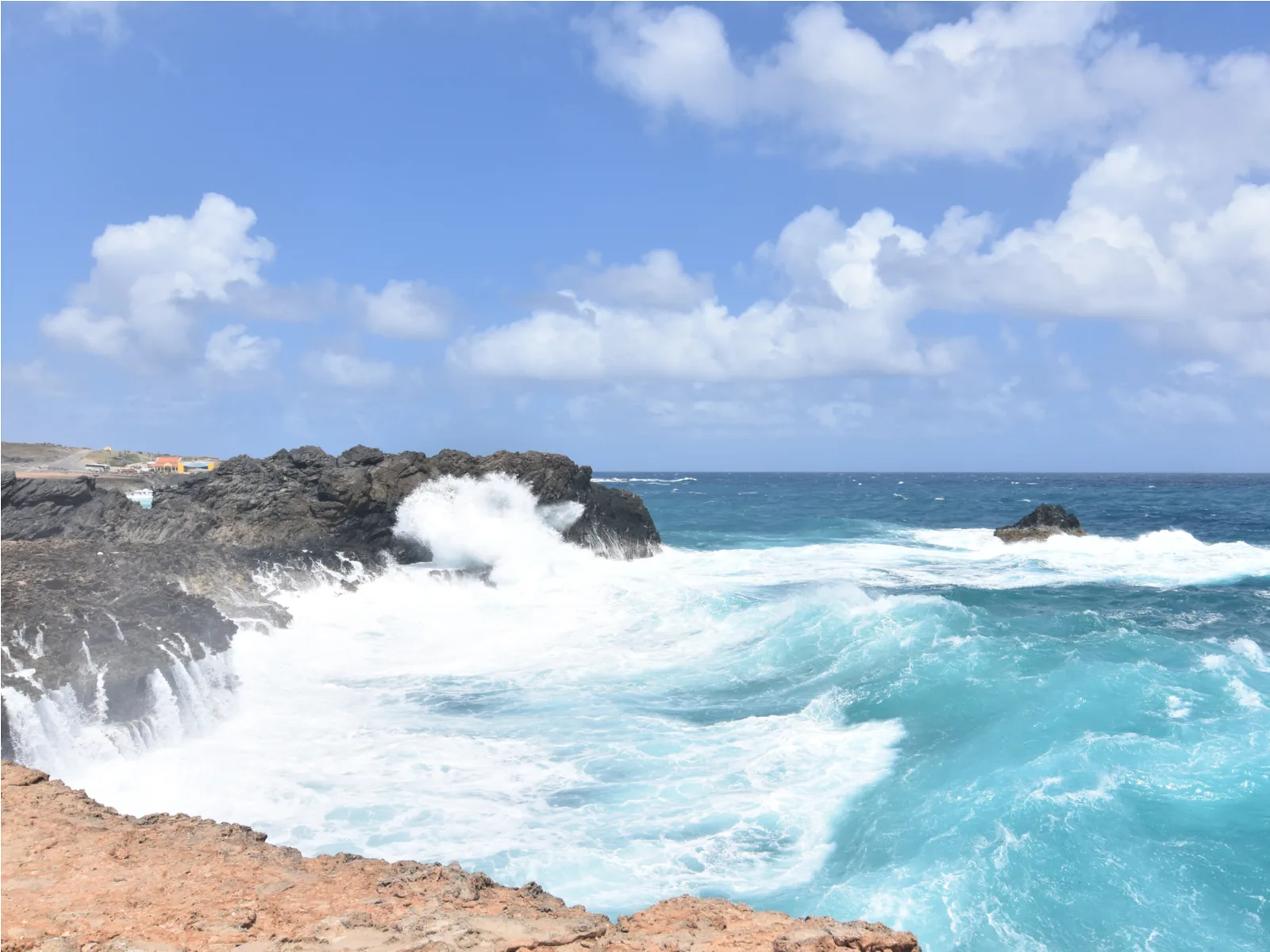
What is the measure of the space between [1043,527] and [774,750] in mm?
28861

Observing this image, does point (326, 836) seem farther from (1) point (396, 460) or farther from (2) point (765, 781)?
(1) point (396, 460)

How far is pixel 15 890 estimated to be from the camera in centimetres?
574

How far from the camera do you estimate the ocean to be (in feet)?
26.6

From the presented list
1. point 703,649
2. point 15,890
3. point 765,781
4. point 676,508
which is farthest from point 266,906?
point 676,508

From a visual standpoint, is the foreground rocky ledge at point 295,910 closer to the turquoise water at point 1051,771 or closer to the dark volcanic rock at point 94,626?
the turquoise water at point 1051,771

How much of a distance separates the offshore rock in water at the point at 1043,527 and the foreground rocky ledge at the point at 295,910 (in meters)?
33.9

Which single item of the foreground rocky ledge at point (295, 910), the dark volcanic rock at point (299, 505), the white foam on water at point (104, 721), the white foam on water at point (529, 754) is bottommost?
the white foam on water at point (529, 754)

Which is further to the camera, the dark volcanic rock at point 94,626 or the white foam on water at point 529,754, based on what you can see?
the dark volcanic rock at point 94,626

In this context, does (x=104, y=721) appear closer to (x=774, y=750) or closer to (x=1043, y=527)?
(x=774, y=750)

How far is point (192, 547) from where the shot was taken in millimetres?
20234

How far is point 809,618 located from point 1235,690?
793 cm

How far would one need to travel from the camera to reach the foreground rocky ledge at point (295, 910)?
4969mm

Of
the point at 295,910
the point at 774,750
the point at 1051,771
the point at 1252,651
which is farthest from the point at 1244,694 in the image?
the point at 295,910

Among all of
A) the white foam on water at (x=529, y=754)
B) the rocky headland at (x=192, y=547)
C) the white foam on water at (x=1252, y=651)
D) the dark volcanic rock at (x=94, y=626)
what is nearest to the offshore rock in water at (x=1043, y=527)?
the rocky headland at (x=192, y=547)
